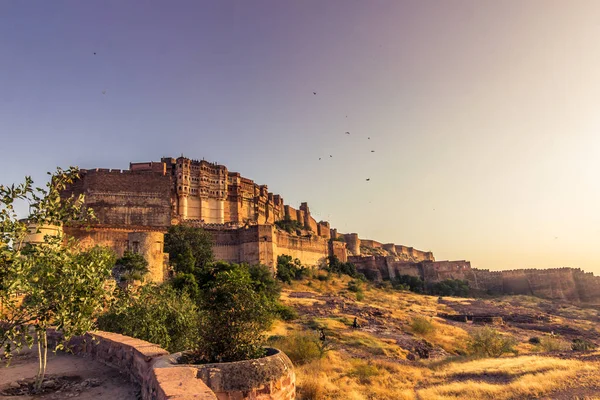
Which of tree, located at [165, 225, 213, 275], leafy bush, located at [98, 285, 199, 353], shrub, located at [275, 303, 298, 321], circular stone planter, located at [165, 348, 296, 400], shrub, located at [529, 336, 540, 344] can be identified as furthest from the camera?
tree, located at [165, 225, 213, 275]

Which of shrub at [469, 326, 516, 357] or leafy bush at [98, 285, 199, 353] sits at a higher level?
leafy bush at [98, 285, 199, 353]

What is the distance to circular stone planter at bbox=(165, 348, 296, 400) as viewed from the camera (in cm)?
430

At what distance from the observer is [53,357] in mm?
7273

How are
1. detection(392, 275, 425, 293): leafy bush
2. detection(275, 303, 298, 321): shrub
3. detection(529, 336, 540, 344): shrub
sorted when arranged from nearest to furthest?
detection(275, 303, 298, 321): shrub, detection(529, 336, 540, 344): shrub, detection(392, 275, 425, 293): leafy bush

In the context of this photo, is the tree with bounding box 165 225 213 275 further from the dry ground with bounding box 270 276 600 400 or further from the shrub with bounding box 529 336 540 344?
the shrub with bounding box 529 336 540 344

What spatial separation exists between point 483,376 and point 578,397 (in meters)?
2.80

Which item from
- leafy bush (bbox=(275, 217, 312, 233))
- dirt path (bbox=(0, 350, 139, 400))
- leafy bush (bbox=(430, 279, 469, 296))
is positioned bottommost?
leafy bush (bbox=(430, 279, 469, 296))

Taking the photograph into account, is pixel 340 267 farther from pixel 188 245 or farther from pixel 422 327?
pixel 422 327

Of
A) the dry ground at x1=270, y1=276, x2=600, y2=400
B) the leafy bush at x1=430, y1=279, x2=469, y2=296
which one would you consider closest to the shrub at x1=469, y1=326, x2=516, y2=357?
the dry ground at x1=270, y1=276, x2=600, y2=400

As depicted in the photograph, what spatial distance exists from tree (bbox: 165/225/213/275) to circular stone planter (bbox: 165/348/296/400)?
2555 centimetres

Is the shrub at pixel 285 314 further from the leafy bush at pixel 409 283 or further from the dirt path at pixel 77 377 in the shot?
the leafy bush at pixel 409 283

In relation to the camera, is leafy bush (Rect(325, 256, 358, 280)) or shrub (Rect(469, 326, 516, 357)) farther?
leafy bush (Rect(325, 256, 358, 280))

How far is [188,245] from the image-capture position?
1273 inches

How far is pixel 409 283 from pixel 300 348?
45393 millimetres
